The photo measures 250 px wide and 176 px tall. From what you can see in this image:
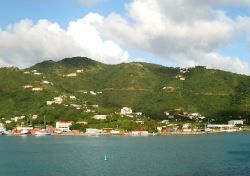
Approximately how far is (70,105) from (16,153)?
88291 mm

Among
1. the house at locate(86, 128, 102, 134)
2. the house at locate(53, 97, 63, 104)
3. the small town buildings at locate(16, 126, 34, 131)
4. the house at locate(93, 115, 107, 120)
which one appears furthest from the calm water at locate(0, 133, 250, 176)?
the house at locate(53, 97, 63, 104)

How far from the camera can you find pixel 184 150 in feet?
313

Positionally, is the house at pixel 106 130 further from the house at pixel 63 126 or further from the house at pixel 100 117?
the house at pixel 63 126

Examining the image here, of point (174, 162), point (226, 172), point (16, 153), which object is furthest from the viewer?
point (16, 153)

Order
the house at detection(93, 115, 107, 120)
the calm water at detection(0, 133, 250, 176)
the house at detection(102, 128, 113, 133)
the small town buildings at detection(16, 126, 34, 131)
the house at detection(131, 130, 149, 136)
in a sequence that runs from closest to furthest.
Answer: the calm water at detection(0, 133, 250, 176)
the house at detection(131, 130, 149, 136)
the house at detection(102, 128, 113, 133)
the small town buildings at detection(16, 126, 34, 131)
the house at detection(93, 115, 107, 120)

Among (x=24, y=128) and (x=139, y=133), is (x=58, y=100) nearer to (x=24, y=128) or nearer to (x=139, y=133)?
(x=24, y=128)

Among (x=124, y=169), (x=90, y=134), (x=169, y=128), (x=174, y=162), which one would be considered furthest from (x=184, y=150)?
(x=169, y=128)

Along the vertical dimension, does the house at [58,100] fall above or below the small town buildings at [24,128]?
above

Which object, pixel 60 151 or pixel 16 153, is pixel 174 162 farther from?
pixel 16 153

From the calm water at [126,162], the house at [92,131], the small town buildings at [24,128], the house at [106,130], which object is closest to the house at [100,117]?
the house at [106,130]

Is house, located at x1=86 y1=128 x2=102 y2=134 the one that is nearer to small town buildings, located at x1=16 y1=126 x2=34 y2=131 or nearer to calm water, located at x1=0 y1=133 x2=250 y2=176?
small town buildings, located at x1=16 y1=126 x2=34 y2=131

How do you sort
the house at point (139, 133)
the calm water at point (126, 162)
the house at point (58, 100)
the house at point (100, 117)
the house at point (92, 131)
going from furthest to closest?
the house at point (58, 100), the house at point (100, 117), the house at point (92, 131), the house at point (139, 133), the calm water at point (126, 162)

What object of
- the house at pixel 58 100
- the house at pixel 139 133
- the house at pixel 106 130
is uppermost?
the house at pixel 58 100

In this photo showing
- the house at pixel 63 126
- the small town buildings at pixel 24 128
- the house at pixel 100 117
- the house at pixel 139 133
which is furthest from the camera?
the house at pixel 100 117
